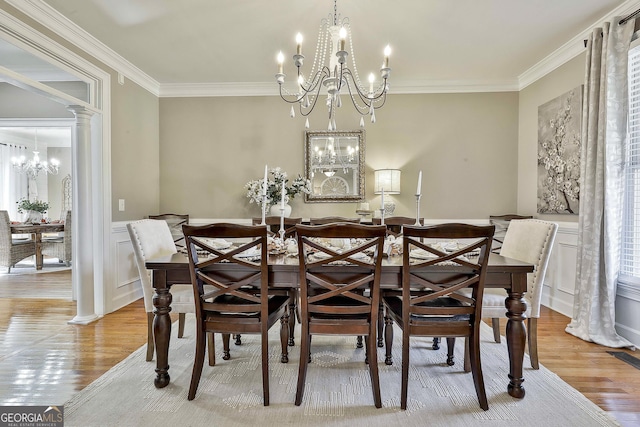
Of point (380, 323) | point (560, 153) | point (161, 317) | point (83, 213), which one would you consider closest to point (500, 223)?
point (560, 153)

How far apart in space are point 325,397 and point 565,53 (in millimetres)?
3888

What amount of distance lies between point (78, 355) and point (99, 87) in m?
2.51

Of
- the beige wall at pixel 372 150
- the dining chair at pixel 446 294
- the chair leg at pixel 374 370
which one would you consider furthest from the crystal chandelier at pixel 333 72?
the chair leg at pixel 374 370

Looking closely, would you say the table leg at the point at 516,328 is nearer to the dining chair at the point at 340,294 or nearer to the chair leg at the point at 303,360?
the dining chair at the point at 340,294

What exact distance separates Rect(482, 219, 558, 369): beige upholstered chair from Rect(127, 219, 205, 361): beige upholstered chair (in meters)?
1.90

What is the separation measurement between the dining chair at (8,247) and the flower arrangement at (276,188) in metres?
4.12

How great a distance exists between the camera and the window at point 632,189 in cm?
249

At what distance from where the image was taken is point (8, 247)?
4.96m

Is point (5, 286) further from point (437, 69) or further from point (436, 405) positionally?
point (437, 69)

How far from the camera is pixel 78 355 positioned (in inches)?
89.1

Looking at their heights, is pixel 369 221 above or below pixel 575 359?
above

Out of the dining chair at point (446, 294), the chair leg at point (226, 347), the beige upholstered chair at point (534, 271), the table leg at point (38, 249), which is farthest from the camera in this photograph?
the table leg at point (38, 249)

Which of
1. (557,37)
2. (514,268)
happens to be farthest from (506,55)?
(514,268)

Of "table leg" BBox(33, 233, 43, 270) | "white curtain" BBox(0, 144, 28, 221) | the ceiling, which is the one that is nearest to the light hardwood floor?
"table leg" BBox(33, 233, 43, 270)
